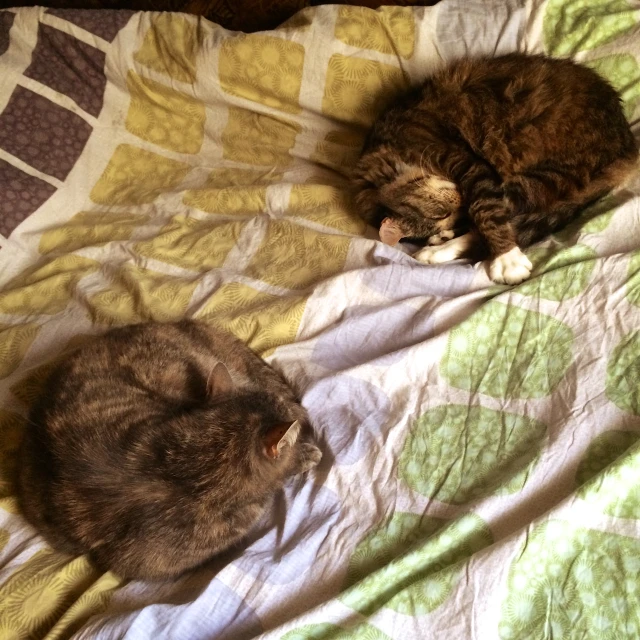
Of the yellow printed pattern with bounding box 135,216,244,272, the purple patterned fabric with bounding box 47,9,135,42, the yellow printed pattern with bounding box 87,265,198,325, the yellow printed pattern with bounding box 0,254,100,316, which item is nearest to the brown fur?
the yellow printed pattern with bounding box 135,216,244,272

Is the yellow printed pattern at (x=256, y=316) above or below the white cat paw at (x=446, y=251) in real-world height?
above

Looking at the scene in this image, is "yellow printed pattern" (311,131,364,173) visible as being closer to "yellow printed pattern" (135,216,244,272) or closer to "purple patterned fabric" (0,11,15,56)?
"yellow printed pattern" (135,216,244,272)

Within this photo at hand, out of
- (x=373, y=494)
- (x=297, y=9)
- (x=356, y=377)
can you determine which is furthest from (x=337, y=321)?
(x=297, y=9)

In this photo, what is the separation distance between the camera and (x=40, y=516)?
3.80 feet

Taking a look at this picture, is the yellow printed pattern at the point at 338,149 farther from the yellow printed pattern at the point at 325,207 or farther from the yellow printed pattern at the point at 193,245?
the yellow printed pattern at the point at 193,245

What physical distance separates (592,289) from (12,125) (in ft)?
6.13

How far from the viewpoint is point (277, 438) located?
1027 mm

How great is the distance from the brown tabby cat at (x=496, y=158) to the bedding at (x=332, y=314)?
0.28ft

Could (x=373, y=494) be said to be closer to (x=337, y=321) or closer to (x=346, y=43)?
(x=337, y=321)

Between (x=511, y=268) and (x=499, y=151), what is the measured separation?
15.6 inches

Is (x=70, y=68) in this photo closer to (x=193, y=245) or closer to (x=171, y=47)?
(x=171, y=47)

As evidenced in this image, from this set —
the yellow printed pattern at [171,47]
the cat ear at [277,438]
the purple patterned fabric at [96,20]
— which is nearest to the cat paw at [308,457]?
the cat ear at [277,438]

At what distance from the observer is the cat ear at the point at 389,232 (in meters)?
1.60

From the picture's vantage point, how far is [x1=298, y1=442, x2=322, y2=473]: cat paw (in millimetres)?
1206
